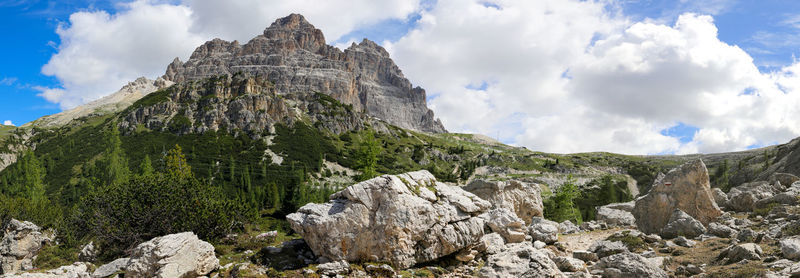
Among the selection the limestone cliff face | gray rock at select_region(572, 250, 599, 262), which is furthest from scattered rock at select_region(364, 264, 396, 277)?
the limestone cliff face

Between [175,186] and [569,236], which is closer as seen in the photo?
[569,236]

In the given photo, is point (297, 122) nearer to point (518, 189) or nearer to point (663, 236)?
point (518, 189)

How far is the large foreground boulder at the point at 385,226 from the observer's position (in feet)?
58.2

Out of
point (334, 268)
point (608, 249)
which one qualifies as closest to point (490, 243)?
point (608, 249)

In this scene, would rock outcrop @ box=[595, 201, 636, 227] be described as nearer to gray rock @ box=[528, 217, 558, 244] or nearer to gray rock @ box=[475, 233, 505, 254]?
gray rock @ box=[528, 217, 558, 244]

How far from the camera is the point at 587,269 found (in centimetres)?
1673

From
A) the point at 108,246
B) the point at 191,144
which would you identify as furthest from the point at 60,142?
the point at 108,246

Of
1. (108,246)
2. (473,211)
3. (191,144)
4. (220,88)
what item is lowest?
(108,246)

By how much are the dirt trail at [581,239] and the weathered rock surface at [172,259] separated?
1938 cm

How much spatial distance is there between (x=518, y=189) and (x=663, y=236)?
1294 cm

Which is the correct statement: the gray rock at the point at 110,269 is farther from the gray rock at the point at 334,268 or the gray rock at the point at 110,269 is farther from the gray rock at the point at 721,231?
the gray rock at the point at 721,231

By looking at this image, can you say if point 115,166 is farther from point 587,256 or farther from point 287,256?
point 587,256

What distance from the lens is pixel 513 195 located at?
111 ft

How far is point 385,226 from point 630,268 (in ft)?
33.1
